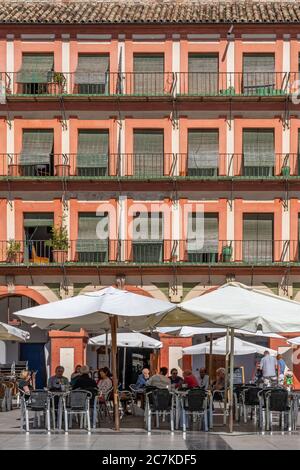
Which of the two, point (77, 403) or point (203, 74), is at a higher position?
point (203, 74)

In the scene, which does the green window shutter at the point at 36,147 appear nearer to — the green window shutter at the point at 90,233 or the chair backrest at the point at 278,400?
the green window shutter at the point at 90,233

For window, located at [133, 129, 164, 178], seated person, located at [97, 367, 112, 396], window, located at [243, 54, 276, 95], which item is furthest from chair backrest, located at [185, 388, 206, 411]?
window, located at [243, 54, 276, 95]

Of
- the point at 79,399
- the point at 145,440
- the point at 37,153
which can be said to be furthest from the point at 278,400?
the point at 37,153

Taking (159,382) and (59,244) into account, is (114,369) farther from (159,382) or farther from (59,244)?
(59,244)

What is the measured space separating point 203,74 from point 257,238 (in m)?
6.82

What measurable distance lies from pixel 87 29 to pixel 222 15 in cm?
548

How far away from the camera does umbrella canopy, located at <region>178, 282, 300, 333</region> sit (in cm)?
2212

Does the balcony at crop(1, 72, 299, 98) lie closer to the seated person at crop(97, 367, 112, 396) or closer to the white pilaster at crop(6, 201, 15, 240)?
the white pilaster at crop(6, 201, 15, 240)

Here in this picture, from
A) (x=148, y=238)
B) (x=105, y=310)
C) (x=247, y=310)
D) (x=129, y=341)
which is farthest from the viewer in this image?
(x=148, y=238)

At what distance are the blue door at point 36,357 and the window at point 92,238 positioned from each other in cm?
510

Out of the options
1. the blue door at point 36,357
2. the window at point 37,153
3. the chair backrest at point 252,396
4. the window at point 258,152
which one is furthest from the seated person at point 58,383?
the blue door at point 36,357

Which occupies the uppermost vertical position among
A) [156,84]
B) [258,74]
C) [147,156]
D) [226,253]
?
[258,74]

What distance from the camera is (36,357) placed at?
46406 millimetres
